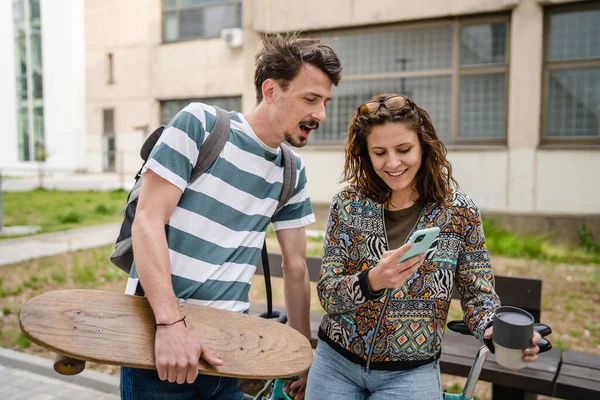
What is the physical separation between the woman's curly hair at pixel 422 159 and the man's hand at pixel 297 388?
872 millimetres

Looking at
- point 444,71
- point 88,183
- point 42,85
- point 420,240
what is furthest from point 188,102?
point 42,85

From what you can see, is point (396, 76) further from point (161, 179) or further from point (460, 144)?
point (161, 179)

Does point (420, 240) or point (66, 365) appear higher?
point (420, 240)

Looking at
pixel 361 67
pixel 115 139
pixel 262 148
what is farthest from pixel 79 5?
pixel 262 148

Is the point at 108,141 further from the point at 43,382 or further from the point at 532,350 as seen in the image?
the point at 532,350

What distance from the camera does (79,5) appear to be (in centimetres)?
2591

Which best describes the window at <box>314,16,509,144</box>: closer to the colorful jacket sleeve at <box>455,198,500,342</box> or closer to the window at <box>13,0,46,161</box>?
the colorful jacket sleeve at <box>455,198,500,342</box>

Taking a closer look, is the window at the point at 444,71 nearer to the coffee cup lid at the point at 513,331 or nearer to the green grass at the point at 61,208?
the green grass at the point at 61,208

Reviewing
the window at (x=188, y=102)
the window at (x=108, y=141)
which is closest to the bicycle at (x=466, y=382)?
the window at (x=188, y=102)

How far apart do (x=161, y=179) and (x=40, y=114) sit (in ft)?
97.1

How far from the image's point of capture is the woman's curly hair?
2.05 metres

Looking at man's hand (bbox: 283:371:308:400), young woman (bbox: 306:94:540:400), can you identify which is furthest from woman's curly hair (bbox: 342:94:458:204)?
man's hand (bbox: 283:371:308:400)

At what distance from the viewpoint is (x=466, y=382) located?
2045 millimetres

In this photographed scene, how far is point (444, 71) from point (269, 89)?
841cm
